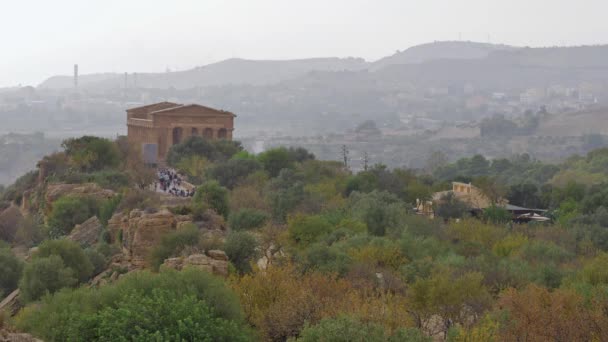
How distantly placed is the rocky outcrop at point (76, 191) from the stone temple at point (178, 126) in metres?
19.3

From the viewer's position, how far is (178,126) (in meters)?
61.4

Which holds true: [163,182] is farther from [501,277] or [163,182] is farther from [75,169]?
[501,277]

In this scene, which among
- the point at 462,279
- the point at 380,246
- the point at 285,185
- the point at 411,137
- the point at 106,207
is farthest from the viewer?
the point at 411,137

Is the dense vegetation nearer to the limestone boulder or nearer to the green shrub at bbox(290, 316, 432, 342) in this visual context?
the green shrub at bbox(290, 316, 432, 342)

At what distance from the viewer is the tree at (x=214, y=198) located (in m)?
33.3

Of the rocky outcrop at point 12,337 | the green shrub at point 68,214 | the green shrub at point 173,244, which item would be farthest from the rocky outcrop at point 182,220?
the rocky outcrop at point 12,337

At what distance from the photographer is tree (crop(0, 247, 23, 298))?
28.6 metres

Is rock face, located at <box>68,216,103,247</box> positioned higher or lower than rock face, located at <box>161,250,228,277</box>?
lower

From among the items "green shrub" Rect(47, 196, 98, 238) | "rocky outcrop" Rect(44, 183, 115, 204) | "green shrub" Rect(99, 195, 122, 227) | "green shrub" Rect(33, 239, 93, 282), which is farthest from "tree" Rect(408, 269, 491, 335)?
"rocky outcrop" Rect(44, 183, 115, 204)

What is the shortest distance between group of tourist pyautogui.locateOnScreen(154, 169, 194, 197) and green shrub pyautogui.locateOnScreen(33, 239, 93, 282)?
12914 mm

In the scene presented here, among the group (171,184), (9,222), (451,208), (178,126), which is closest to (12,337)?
(9,222)

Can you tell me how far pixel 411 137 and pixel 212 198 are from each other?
137248mm

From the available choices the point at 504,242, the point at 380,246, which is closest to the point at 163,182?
the point at 504,242

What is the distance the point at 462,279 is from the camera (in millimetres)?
21000
